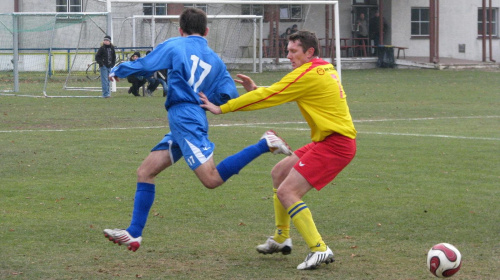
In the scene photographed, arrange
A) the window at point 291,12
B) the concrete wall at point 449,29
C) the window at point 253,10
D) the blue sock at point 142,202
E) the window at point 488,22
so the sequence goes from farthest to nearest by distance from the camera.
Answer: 1. the window at point 488,22
2. the concrete wall at point 449,29
3. the window at point 253,10
4. the window at point 291,12
5. the blue sock at point 142,202

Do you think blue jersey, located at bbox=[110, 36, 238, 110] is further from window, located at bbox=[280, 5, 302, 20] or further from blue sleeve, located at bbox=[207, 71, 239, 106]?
window, located at bbox=[280, 5, 302, 20]

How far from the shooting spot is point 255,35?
3145 cm

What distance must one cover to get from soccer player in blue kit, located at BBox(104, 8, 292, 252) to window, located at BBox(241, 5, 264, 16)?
923 inches

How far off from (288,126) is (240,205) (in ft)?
26.9

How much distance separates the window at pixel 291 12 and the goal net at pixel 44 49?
20.6ft

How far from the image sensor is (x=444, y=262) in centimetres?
552

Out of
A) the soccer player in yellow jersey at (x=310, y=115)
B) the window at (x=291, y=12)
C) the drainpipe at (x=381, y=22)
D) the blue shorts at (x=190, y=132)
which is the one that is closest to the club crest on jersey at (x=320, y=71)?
the soccer player in yellow jersey at (x=310, y=115)

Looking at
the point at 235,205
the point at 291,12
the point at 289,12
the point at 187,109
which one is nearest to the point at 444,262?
the point at 187,109

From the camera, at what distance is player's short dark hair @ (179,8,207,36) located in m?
6.36

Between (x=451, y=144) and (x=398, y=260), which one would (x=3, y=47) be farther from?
(x=398, y=260)

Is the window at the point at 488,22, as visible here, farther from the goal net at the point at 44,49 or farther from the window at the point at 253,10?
the goal net at the point at 44,49

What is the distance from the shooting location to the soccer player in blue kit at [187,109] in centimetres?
610

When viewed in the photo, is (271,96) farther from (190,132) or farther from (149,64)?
(149,64)

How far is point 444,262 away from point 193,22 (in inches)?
105
